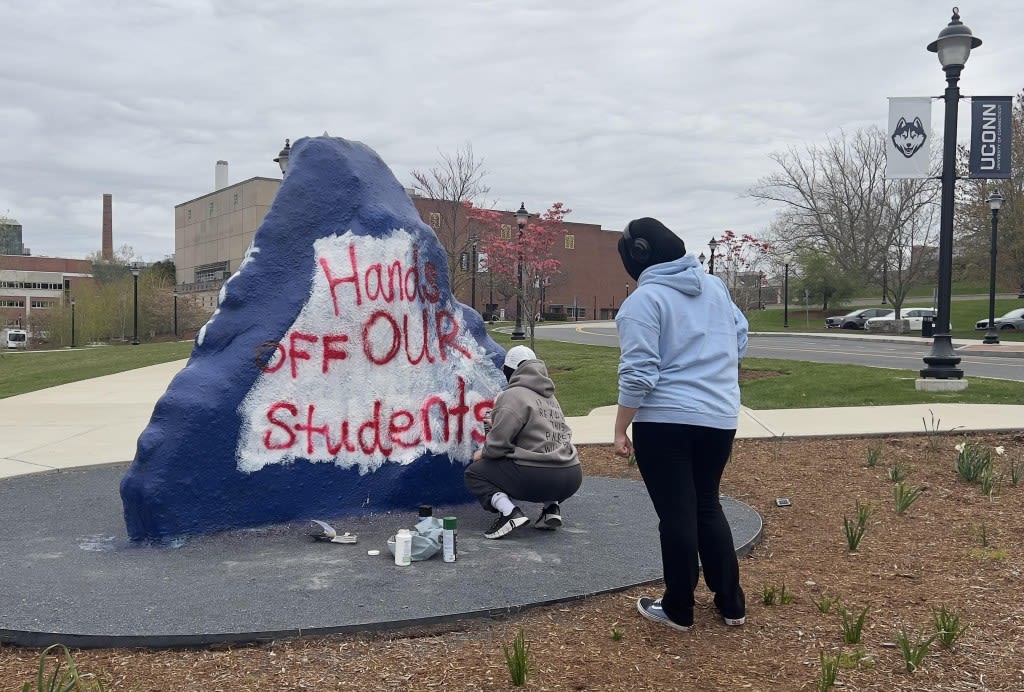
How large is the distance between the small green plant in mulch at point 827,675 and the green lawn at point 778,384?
8260 mm

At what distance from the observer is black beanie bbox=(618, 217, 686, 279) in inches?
144

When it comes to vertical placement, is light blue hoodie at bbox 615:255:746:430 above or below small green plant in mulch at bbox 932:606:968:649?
above

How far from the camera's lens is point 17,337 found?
158 ft

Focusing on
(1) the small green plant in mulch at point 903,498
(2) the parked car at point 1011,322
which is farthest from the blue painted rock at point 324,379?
(2) the parked car at point 1011,322

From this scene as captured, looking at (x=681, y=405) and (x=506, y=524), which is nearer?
(x=681, y=405)

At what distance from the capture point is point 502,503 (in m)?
5.05

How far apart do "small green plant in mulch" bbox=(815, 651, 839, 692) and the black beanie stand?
1.73 m

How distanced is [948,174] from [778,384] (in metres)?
4.03

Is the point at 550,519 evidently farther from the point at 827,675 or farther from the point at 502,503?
the point at 827,675

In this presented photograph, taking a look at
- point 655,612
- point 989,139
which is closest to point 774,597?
point 655,612

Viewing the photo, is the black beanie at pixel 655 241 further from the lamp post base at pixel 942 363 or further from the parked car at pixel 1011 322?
the parked car at pixel 1011 322

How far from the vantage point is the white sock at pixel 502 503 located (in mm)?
5043

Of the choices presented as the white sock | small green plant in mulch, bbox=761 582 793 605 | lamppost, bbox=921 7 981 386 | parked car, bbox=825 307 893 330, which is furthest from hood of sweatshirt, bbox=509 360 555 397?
parked car, bbox=825 307 893 330

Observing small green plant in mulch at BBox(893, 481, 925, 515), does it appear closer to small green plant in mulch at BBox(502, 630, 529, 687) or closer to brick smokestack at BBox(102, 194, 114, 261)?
small green plant in mulch at BBox(502, 630, 529, 687)
